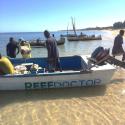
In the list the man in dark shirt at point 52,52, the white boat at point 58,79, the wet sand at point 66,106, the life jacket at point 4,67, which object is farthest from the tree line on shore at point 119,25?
the life jacket at point 4,67

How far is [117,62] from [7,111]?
→ 4871 millimetres

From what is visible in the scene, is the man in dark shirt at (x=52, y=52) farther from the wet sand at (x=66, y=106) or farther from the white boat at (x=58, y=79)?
the wet sand at (x=66, y=106)

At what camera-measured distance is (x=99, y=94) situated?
978 centimetres

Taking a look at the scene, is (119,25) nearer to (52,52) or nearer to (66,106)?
(52,52)

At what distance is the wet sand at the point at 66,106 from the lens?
7.65 metres

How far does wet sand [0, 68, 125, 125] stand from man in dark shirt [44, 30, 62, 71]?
3.79 ft

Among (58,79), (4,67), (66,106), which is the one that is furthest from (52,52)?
(66,106)

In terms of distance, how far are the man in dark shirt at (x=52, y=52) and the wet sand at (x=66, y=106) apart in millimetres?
1155

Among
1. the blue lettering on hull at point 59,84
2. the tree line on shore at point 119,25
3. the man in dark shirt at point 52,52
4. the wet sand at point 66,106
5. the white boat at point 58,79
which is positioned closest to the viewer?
the wet sand at point 66,106

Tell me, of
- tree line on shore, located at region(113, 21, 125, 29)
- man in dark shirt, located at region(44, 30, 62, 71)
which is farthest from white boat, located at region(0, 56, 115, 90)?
tree line on shore, located at region(113, 21, 125, 29)

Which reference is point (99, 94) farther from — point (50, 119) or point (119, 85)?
point (50, 119)

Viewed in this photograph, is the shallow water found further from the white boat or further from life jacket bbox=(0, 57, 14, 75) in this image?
life jacket bbox=(0, 57, 14, 75)

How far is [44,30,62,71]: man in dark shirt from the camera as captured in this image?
34.6 ft

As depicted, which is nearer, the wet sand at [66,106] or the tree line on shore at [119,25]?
the wet sand at [66,106]
